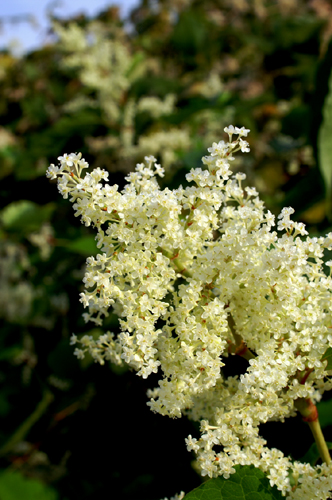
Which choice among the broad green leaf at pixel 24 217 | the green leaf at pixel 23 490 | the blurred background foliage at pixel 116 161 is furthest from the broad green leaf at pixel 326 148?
the broad green leaf at pixel 24 217

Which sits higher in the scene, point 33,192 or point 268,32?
point 268,32

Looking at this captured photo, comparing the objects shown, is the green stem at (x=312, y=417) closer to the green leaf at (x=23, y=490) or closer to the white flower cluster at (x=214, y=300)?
the white flower cluster at (x=214, y=300)

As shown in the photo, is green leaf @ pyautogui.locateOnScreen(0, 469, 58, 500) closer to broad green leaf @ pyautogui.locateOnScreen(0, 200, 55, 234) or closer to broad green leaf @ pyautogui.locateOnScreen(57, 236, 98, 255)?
broad green leaf @ pyautogui.locateOnScreen(57, 236, 98, 255)

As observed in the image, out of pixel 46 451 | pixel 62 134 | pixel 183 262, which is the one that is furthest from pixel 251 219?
pixel 62 134

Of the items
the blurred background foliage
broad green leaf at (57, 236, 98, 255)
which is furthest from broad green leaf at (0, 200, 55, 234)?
broad green leaf at (57, 236, 98, 255)

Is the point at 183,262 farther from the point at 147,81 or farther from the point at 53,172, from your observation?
the point at 147,81

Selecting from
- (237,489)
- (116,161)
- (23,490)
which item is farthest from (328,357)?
(116,161)
